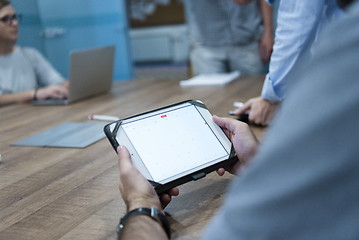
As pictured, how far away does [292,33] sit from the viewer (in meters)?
1.35

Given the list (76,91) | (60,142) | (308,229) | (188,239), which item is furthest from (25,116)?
(308,229)

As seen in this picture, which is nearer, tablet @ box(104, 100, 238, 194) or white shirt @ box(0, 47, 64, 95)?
tablet @ box(104, 100, 238, 194)

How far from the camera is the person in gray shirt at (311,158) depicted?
429 mm

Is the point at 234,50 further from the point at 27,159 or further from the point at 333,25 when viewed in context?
the point at 333,25

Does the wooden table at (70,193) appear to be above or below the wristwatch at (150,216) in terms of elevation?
below

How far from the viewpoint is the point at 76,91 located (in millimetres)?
2115

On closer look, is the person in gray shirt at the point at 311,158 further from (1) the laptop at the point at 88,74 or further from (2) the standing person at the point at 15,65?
(2) the standing person at the point at 15,65

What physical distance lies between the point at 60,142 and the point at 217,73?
1.49m

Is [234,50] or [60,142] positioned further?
[234,50]

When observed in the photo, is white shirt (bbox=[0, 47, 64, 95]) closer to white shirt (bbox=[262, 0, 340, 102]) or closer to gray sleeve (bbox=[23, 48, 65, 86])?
gray sleeve (bbox=[23, 48, 65, 86])

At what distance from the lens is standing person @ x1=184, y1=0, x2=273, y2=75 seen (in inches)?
106

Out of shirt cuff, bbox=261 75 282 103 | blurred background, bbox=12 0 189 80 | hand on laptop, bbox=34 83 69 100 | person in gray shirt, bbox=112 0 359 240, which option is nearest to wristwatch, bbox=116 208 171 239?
person in gray shirt, bbox=112 0 359 240

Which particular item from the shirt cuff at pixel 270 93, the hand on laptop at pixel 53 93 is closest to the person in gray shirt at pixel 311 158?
the shirt cuff at pixel 270 93

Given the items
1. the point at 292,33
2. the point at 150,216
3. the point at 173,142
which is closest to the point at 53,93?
the point at 292,33
